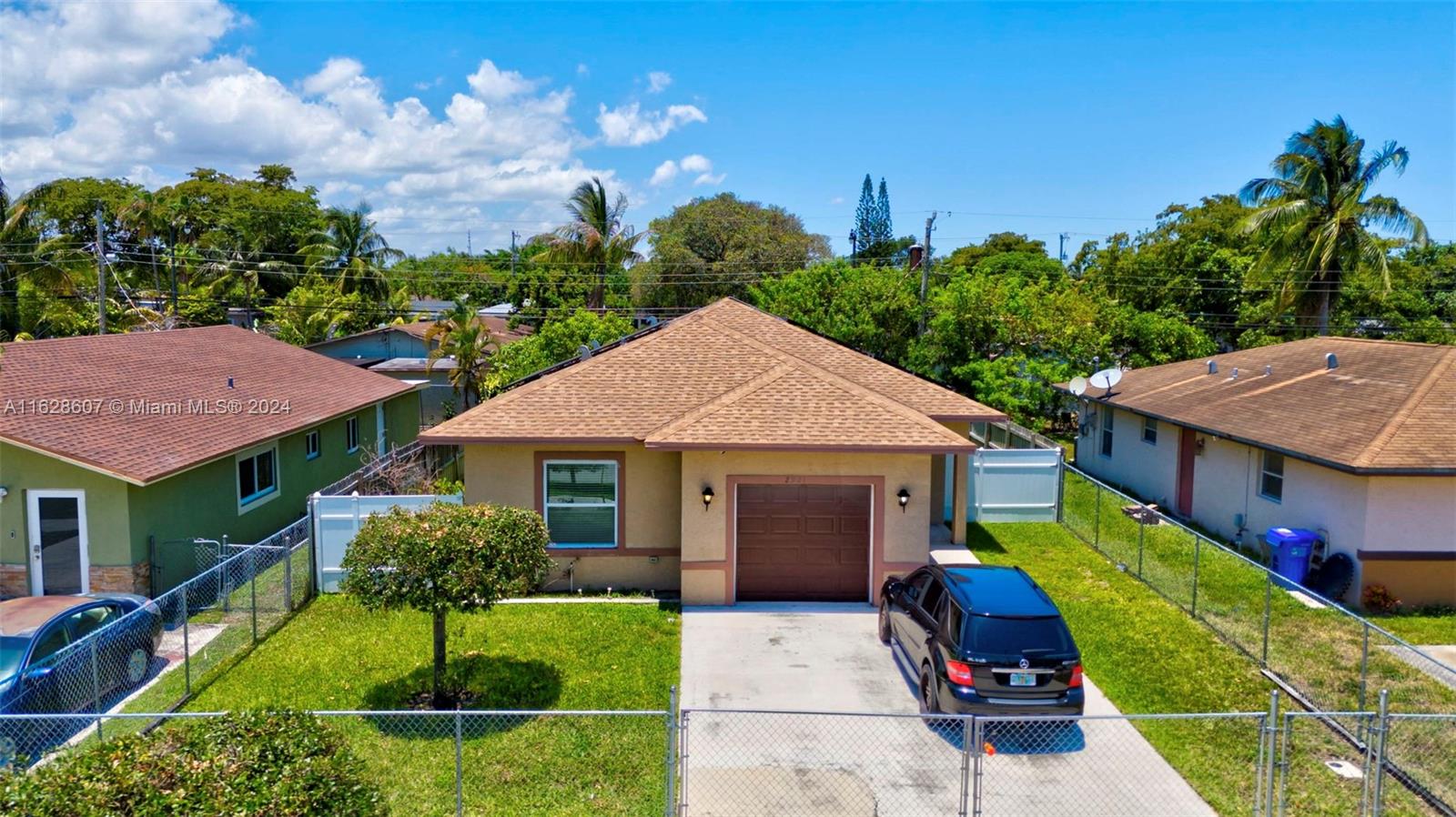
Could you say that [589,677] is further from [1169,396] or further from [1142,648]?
[1169,396]

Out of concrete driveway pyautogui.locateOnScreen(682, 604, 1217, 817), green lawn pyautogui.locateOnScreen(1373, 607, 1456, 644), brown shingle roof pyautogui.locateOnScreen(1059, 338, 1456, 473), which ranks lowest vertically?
green lawn pyautogui.locateOnScreen(1373, 607, 1456, 644)

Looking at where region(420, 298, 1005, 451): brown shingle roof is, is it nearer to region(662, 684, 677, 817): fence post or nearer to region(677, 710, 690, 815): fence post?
region(677, 710, 690, 815): fence post

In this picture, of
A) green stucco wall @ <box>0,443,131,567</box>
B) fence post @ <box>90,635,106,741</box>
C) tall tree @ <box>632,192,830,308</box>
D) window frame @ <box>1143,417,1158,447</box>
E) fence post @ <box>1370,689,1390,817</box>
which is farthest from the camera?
tall tree @ <box>632,192,830,308</box>

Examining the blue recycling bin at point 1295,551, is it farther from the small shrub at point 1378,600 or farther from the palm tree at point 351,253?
the palm tree at point 351,253

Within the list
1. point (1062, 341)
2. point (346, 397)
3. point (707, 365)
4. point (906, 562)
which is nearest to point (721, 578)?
point (906, 562)

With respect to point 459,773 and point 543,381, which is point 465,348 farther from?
point 459,773

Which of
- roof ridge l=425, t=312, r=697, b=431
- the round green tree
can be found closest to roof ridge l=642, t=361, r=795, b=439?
roof ridge l=425, t=312, r=697, b=431
